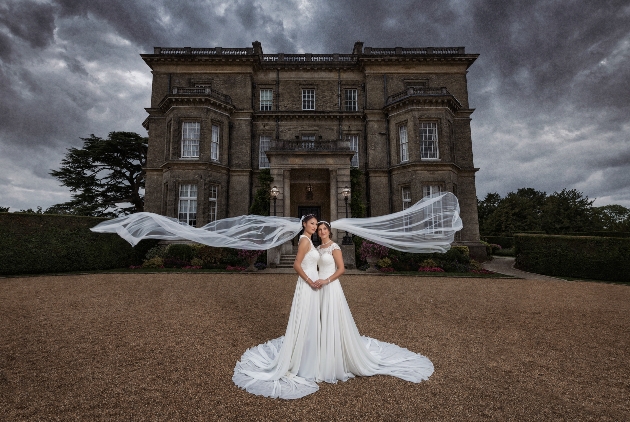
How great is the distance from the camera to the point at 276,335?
5535 mm

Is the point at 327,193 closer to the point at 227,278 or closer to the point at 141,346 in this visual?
the point at 227,278

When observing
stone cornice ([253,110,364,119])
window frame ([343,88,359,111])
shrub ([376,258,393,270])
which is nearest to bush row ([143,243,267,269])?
shrub ([376,258,393,270])

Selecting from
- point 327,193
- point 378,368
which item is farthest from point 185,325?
point 327,193

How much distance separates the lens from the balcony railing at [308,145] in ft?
59.4

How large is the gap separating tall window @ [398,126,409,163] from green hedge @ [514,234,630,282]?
910cm

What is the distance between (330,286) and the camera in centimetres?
404

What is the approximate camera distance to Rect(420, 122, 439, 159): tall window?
20.7 m

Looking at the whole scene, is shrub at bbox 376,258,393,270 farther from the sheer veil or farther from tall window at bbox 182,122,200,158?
tall window at bbox 182,122,200,158

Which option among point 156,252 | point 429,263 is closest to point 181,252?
point 156,252

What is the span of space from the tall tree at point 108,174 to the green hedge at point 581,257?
102ft

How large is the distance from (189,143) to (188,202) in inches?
160

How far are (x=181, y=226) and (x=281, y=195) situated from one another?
1203 cm

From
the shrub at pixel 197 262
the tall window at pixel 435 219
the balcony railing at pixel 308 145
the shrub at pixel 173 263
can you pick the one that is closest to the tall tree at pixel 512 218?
the balcony railing at pixel 308 145

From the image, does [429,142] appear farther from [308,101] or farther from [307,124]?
[308,101]
